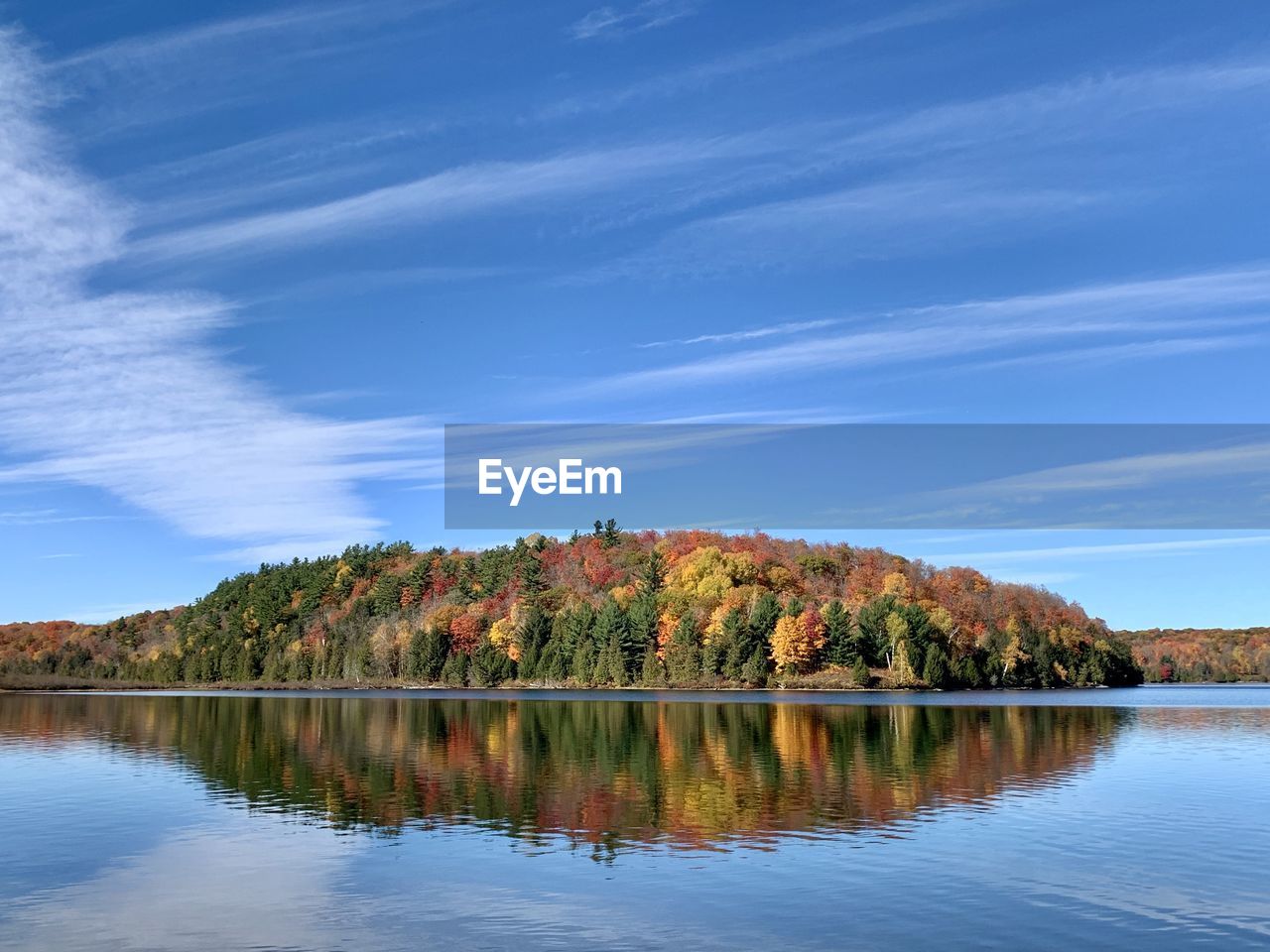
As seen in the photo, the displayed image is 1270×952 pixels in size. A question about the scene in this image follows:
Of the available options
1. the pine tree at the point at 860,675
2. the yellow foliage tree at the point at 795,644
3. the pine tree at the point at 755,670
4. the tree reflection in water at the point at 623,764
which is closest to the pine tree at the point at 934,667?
the pine tree at the point at 860,675

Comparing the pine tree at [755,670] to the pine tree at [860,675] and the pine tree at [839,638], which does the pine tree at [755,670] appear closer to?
the pine tree at [839,638]

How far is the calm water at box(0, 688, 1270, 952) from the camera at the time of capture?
28.0 metres

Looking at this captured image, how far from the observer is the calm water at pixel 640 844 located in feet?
92.0

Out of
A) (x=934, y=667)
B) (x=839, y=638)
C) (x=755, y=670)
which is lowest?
(x=755, y=670)

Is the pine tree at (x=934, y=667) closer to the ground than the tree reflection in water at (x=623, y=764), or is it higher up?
higher up

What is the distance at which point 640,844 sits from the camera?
39562 millimetres

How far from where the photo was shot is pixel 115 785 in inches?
2274

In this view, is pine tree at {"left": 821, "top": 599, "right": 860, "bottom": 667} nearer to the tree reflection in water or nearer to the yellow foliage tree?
the yellow foliage tree

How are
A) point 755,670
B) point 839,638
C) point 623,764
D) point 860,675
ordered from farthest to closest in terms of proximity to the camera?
point 839,638 → point 755,670 → point 860,675 → point 623,764

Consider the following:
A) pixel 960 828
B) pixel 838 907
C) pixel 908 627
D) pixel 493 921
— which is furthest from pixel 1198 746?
pixel 908 627

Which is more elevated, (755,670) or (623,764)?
(755,670)

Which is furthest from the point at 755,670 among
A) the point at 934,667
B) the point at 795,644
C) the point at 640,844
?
the point at 640,844

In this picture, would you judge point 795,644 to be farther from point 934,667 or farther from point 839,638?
point 934,667

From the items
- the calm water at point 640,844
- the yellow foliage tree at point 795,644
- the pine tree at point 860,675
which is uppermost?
the yellow foliage tree at point 795,644
